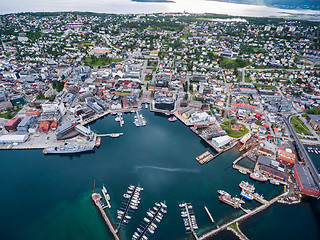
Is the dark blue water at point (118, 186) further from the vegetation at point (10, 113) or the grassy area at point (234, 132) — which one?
the vegetation at point (10, 113)

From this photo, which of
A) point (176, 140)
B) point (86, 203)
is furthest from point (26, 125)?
point (176, 140)

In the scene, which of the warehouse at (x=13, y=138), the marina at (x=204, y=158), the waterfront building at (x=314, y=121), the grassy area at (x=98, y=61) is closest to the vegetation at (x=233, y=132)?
the marina at (x=204, y=158)

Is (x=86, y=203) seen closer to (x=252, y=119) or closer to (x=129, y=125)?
(x=129, y=125)

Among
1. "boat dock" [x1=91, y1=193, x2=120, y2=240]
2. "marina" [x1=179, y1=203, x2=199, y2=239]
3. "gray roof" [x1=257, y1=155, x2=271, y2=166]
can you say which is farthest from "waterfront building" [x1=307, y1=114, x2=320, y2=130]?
"boat dock" [x1=91, y1=193, x2=120, y2=240]

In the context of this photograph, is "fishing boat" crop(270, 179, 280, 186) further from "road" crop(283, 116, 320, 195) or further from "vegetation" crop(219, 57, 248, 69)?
"vegetation" crop(219, 57, 248, 69)

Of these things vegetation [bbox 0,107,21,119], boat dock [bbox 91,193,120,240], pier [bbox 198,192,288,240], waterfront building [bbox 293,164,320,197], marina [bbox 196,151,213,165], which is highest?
vegetation [bbox 0,107,21,119]

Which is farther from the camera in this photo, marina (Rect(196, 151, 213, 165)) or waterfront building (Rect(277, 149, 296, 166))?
marina (Rect(196, 151, 213, 165))

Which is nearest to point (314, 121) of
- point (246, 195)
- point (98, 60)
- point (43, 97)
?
point (246, 195)
